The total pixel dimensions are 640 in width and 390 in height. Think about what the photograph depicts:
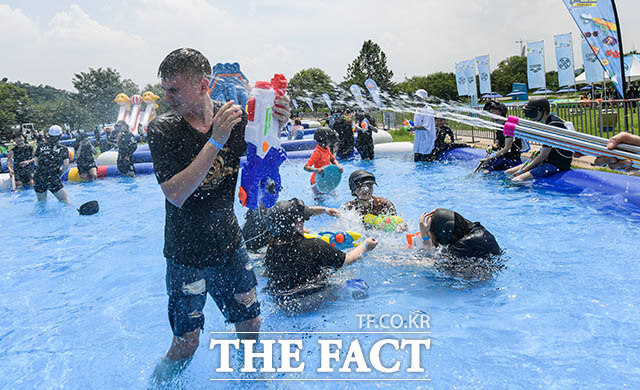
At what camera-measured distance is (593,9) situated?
21.0 feet

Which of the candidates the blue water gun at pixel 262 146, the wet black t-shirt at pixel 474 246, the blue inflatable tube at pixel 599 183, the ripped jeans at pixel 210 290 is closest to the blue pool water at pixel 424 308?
the blue inflatable tube at pixel 599 183

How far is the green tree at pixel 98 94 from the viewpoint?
201 feet

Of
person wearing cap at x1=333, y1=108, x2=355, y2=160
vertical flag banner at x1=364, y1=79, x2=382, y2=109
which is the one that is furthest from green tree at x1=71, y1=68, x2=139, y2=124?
person wearing cap at x1=333, y1=108, x2=355, y2=160

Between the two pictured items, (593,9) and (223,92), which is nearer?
(593,9)

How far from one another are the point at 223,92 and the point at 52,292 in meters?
9.19

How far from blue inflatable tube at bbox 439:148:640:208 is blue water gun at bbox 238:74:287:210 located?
5556 millimetres

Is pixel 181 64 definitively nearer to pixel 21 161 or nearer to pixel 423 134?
pixel 423 134

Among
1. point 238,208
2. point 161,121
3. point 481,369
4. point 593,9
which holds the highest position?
point 593,9

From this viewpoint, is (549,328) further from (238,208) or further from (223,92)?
(223,92)

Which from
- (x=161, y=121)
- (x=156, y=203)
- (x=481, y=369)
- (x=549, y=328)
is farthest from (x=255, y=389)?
(x=156, y=203)

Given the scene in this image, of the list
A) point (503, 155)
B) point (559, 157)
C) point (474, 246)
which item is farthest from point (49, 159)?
point (559, 157)

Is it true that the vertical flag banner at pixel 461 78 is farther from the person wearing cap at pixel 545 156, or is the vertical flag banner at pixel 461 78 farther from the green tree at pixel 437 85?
the green tree at pixel 437 85

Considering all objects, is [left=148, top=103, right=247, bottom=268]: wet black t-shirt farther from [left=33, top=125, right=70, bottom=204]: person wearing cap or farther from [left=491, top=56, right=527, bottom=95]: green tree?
[left=491, top=56, right=527, bottom=95]: green tree

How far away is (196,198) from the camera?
2.25m
